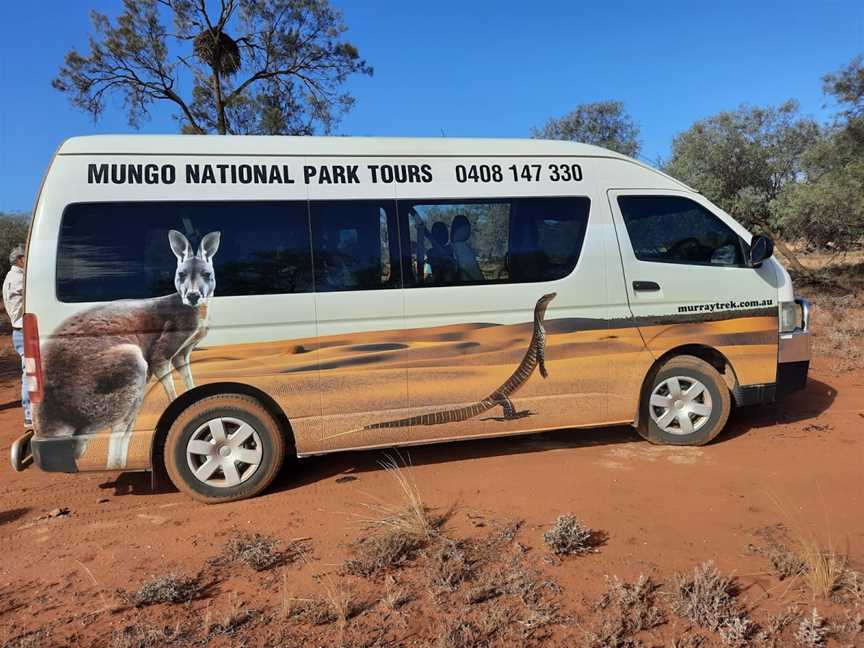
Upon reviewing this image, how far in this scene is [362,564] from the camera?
3203 millimetres

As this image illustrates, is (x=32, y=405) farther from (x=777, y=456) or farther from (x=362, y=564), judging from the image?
(x=777, y=456)

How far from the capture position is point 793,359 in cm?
504

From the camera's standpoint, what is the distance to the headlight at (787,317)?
497 cm

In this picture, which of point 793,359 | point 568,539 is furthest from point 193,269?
point 793,359

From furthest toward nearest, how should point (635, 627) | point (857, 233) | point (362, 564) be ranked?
point (857, 233) < point (362, 564) < point (635, 627)

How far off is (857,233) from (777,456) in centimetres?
1134

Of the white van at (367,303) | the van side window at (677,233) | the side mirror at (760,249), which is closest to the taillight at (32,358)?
the white van at (367,303)

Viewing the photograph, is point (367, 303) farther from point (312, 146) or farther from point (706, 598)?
point (706, 598)

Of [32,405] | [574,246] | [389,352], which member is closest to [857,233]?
[574,246]

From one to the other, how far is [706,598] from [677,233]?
3.04 meters

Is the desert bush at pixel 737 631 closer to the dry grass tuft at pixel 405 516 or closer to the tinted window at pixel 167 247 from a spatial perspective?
the dry grass tuft at pixel 405 516

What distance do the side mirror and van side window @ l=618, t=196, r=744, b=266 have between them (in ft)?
0.39

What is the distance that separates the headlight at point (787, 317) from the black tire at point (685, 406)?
0.69 m

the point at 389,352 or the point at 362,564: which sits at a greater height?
the point at 389,352
